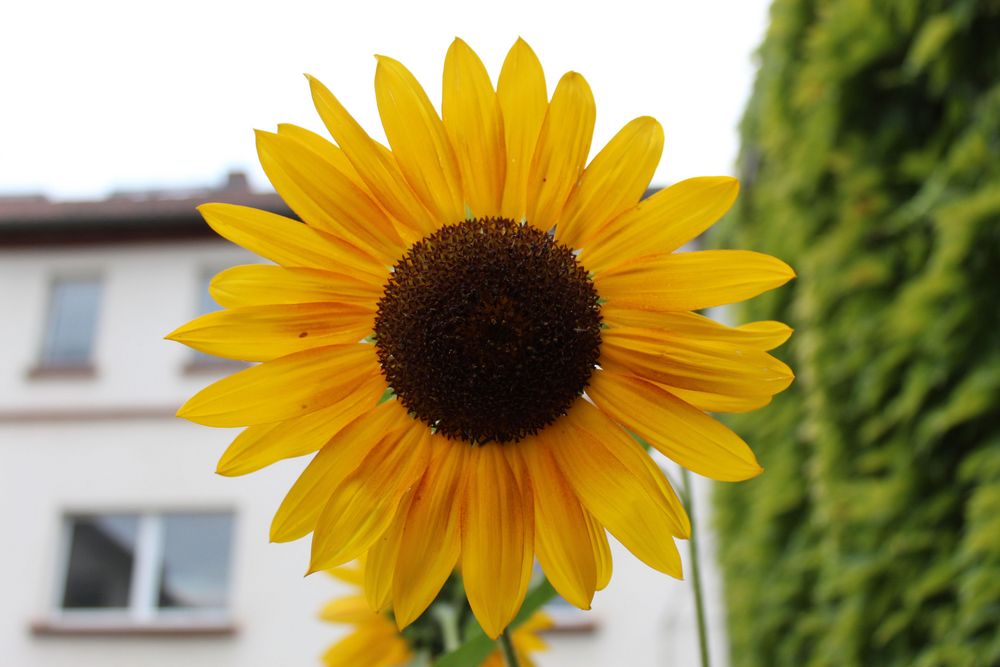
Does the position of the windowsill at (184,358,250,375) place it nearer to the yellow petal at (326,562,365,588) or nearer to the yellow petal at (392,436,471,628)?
the yellow petal at (326,562,365,588)

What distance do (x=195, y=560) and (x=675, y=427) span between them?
7201 millimetres

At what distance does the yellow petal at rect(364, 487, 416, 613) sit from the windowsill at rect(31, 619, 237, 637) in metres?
6.82

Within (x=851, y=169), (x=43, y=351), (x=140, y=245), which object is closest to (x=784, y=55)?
(x=851, y=169)

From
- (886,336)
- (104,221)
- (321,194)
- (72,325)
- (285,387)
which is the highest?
(104,221)

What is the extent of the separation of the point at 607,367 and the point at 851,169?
1670 millimetres

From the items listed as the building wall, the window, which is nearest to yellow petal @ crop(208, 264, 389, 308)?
the building wall

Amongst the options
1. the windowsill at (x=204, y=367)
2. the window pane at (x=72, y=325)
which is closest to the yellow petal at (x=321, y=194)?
the windowsill at (x=204, y=367)

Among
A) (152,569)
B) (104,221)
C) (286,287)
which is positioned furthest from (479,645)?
(104,221)

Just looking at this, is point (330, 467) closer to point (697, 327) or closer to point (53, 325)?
point (697, 327)

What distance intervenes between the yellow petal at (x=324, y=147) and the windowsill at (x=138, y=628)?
6.87m

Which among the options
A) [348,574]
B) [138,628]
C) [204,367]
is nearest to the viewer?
[348,574]

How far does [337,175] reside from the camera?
2.04 ft

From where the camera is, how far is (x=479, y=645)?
64cm

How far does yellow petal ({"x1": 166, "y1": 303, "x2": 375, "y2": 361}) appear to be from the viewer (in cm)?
61
